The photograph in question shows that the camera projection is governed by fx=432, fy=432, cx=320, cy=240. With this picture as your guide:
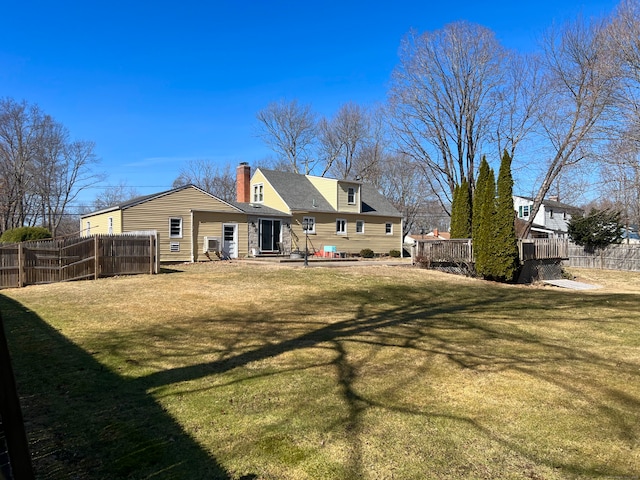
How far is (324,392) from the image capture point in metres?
4.47

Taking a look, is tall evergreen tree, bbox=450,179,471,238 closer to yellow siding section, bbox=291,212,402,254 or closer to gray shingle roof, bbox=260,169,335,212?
yellow siding section, bbox=291,212,402,254

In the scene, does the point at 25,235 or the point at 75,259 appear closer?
the point at 75,259

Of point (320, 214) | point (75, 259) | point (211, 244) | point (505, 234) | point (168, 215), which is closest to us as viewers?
point (75, 259)

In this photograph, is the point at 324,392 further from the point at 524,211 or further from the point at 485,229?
the point at 524,211

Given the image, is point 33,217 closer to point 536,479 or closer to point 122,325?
point 122,325

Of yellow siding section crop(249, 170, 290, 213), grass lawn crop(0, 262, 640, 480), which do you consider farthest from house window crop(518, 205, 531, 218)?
grass lawn crop(0, 262, 640, 480)

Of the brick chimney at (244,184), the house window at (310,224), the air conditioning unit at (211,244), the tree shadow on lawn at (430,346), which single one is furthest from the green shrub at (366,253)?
the tree shadow on lawn at (430,346)

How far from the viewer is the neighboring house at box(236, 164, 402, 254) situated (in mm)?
27047

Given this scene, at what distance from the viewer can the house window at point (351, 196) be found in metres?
30.1

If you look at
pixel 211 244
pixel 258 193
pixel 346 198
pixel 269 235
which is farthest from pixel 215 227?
pixel 346 198

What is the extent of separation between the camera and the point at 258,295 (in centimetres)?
1133

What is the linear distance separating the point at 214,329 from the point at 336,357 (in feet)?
8.74

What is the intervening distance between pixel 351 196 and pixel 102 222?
15737mm

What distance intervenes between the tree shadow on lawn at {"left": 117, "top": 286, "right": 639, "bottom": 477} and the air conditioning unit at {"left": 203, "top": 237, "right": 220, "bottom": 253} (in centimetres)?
1316
